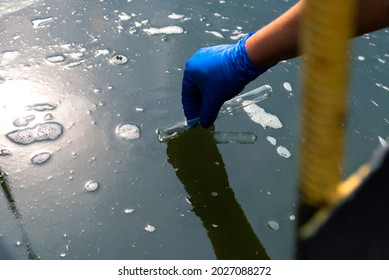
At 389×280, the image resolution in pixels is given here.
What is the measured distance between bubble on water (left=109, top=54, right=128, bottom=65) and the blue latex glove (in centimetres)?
39

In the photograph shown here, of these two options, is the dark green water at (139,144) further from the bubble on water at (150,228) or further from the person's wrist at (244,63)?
the person's wrist at (244,63)

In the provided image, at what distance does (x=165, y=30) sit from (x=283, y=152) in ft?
2.64

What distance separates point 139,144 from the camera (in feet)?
5.78

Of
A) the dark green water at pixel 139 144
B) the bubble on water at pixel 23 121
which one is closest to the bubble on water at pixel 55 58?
the dark green water at pixel 139 144

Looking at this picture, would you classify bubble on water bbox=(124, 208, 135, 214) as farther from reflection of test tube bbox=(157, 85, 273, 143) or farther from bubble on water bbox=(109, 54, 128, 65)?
bubble on water bbox=(109, 54, 128, 65)

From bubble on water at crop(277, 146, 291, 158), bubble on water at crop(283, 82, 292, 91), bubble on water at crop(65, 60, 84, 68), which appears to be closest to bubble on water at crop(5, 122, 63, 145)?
bubble on water at crop(65, 60, 84, 68)

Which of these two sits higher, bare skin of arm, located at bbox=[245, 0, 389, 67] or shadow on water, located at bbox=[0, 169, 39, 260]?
bare skin of arm, located at bbox=[245, 0, 389, 67]

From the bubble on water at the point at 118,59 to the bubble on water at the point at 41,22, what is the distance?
39cm

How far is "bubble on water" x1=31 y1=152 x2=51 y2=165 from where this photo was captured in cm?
168

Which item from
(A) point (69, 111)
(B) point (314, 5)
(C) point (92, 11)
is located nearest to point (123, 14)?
(C) point (92, 11)

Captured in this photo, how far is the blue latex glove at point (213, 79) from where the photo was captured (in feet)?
5.23

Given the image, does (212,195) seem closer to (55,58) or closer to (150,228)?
(150,228)
